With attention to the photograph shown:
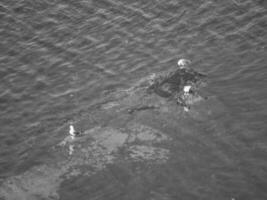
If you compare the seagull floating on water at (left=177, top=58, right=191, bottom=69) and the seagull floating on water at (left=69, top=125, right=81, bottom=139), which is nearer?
the seagull floating on water at (left=69, top=125, right=81, bottom=139)

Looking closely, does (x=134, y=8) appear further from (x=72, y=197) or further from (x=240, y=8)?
Result: (x=72, y=197)

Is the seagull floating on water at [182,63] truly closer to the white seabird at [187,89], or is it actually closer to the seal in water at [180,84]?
the seal in water at [180,84]

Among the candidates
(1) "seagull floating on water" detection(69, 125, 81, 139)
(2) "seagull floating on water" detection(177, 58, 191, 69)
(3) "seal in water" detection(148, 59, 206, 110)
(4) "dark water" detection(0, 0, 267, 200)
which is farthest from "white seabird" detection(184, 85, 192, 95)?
(1) "seagull floating on water" detection(69, 125, 81, 139)

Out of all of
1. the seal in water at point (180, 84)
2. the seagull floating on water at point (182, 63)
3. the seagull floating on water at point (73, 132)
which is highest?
the seagull floating on water at point (182, 63)

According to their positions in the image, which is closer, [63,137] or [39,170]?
[39,170]

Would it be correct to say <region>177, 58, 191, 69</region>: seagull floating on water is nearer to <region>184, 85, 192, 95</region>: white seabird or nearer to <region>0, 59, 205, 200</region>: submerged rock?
<region>0, 59, 205, 200</region>: submerged rock

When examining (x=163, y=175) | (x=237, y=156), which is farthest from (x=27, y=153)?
(x=237, y=156)

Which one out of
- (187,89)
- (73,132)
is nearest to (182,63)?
(187,89)

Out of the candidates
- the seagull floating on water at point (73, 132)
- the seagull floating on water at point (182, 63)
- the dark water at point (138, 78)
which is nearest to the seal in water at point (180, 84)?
the seagull floating on water at point (182, 63)
